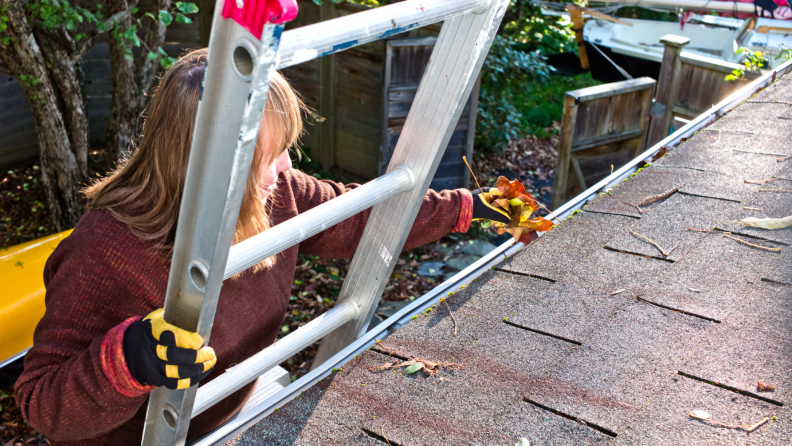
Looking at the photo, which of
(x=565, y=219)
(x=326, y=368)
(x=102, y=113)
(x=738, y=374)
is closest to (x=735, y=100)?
(x=565, y=219)

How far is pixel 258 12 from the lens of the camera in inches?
26.8

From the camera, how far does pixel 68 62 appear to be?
445 centimetres

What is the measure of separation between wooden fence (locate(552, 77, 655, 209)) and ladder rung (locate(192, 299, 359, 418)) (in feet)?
17.7

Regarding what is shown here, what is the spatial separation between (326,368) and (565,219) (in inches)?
39.6

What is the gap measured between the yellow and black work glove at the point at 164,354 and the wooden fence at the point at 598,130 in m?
5.77

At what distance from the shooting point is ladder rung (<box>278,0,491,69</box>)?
0.80 metres

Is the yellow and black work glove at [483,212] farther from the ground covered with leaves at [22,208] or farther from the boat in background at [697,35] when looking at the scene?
the boat in background at [697,35]

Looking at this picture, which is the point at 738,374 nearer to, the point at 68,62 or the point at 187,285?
the point at 187,285

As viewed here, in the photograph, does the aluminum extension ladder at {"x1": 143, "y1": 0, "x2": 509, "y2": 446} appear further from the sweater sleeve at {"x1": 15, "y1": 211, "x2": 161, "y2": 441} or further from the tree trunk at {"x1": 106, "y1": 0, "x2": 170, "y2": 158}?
the tree trunk at {"x1": 106, "y1": 0, "x2": 170, "y2": 158}

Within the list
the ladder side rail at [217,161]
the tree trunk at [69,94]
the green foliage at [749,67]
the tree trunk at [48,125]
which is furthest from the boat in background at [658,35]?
the ladder side rail at [217,161]

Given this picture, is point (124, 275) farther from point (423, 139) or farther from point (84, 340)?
point (423, 139)

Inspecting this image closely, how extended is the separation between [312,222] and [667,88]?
278 inches

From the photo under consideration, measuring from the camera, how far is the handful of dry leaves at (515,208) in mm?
1947

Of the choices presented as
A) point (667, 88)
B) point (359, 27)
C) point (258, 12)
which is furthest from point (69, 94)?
point (667, 88)
